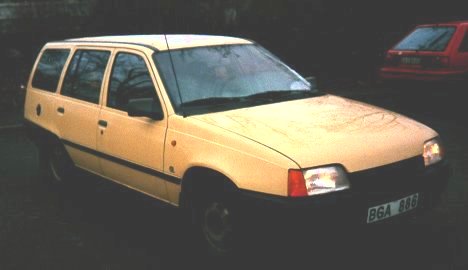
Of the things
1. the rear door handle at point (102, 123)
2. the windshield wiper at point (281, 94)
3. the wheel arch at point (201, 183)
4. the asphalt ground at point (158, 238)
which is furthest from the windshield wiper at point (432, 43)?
the wheel arch at point (201, 183)

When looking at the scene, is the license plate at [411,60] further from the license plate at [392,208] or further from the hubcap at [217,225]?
the hubcap at [217,225]

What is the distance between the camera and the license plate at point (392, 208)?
372cm

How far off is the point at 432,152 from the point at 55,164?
13.0ft

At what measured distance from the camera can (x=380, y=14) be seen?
1712 centimetres

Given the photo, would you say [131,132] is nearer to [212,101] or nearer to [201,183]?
[212,101]

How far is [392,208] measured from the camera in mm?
3832

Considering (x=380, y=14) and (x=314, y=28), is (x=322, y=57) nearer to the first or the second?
(x=314, y=28)

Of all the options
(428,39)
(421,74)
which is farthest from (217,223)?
(428,39)

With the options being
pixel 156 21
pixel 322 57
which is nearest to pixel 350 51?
pixel 322 57

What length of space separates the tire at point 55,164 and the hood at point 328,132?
231 centimetres

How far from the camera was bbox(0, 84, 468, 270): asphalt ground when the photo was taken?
379cm

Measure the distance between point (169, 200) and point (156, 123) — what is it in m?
0.59

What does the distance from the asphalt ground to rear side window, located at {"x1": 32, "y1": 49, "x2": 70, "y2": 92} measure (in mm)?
1073

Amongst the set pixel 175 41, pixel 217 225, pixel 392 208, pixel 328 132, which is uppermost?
pixel 175 41
